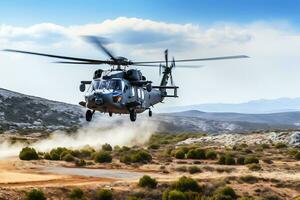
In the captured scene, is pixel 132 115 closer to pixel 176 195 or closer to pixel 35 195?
pixel 176 195

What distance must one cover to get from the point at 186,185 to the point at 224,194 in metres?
3.03

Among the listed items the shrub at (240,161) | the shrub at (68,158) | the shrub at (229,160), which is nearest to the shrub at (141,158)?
the shrub at (68,158)

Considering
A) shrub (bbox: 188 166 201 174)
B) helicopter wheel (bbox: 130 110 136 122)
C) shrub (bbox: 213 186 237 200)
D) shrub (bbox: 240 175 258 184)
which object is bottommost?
shrub (bbox: 213 186 237 200)

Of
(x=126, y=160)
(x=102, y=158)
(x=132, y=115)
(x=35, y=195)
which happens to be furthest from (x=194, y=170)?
(x=35, y=195)

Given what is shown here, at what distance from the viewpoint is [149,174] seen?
1866 inches

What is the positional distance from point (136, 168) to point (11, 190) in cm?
1995

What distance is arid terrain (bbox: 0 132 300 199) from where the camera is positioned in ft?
123

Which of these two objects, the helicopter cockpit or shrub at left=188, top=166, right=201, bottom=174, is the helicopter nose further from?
shrub at left=188, top=166, right=201, bottom=174

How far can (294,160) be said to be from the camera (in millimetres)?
60438

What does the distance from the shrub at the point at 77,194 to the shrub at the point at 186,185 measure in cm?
789

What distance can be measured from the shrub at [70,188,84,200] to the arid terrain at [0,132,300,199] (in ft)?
1.50

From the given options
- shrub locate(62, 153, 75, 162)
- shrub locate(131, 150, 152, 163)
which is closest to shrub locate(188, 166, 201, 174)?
shrub locate(131, 150, 152, 163)

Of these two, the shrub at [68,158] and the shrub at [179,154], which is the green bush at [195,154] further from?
the shrub at [68,158]

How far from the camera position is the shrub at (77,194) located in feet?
114
